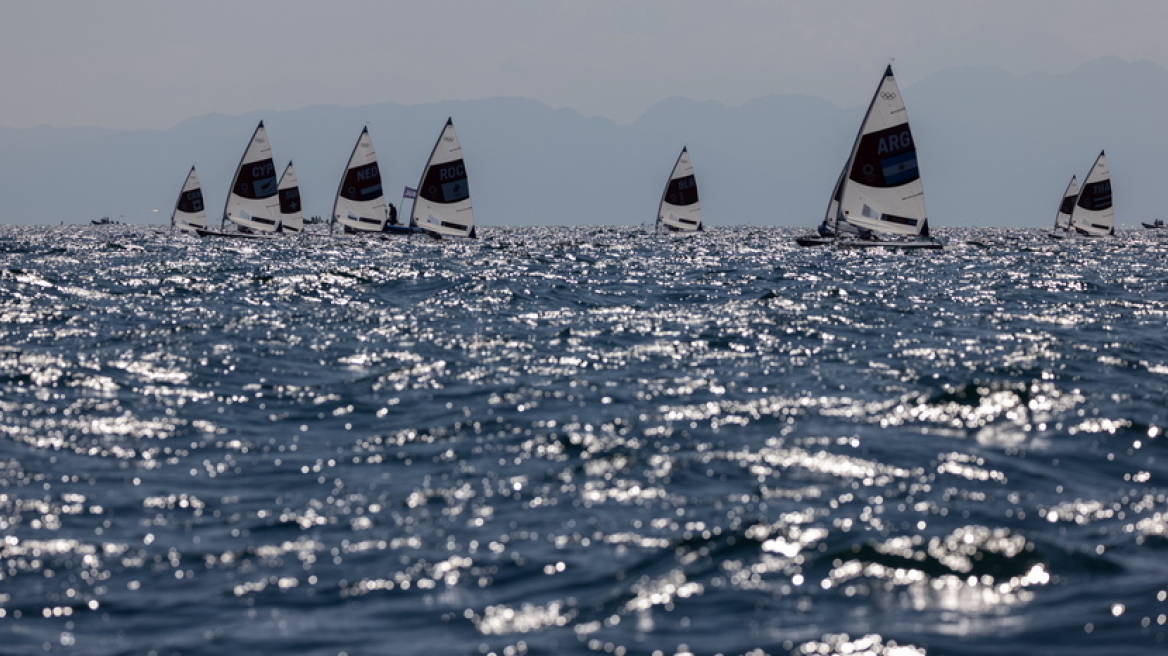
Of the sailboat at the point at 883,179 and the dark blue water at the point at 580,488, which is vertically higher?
the sailboat at the point at 883,179

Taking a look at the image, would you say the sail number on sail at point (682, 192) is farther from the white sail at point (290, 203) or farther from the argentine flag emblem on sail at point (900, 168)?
the argentine flag emblem on sail at point (900, 168)

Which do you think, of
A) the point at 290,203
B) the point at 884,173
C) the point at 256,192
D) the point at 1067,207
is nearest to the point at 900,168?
the point at 884,173

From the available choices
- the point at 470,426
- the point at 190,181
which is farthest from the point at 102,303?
the point at 190,181

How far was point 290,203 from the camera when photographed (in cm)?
8550

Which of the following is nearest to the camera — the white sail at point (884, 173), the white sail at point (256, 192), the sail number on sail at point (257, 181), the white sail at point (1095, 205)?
the white sail at point (884, 173)

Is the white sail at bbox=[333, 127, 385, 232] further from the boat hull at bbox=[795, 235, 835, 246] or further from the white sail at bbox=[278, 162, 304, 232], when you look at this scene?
the boat hull at bbox=[795, 235, 835, 246]

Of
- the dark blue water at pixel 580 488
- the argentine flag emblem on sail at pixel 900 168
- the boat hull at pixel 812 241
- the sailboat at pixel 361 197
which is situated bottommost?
the dark blue water at pixel 580 488

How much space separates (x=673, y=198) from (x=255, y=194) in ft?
125

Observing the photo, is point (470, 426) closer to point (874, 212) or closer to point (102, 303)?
point (102, 303)

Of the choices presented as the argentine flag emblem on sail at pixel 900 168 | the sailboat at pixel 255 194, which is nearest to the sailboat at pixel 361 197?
the sailboat at pixel 255 194

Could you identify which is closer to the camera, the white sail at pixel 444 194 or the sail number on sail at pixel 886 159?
the sail number on sail at pixel 886 159

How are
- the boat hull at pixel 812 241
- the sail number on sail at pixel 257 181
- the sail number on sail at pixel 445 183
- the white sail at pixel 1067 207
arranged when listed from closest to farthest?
1. the boat hull at pixel 812 241
2. the sail number on sail at pixel 445 183
3. the sail number on sail at pixel 257 181
4. the white sail at pixel 1067 207

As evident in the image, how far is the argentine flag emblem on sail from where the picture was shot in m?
49.3

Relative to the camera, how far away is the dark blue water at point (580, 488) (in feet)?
24.6
